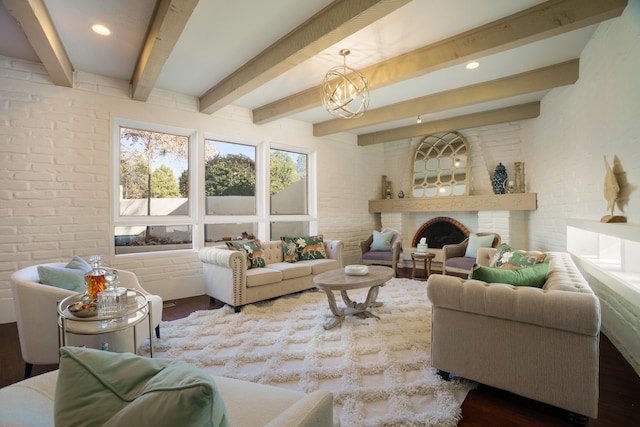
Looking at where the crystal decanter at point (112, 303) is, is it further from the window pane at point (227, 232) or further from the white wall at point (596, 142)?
the white wall at point (596, 142)

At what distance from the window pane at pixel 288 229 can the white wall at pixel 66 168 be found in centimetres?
145

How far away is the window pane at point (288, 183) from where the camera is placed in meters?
5.54

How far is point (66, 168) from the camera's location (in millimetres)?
3490

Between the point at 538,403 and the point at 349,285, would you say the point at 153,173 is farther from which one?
the point at 538,403

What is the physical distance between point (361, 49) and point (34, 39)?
2.76 metres

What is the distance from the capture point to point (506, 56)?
3359 mm

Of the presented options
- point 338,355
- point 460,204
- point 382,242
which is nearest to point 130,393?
point 338,355

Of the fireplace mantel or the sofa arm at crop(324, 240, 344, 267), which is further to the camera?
the fireplace mantel

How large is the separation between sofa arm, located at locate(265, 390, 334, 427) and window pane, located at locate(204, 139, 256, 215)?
13.4 feet

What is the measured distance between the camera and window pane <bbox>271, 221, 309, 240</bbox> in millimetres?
5508

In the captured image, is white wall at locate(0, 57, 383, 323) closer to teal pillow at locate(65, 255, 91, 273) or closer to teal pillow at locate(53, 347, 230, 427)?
teal pillow at locate(65, 255, 91, 273)

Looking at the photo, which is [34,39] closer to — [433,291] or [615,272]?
[433,291]

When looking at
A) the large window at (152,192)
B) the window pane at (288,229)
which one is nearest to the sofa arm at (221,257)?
the large window at (152,192)

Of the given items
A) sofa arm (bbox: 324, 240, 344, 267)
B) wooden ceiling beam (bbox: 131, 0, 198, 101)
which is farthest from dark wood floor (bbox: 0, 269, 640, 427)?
sofa arm (bbox: 324, 240, 344, 267)
